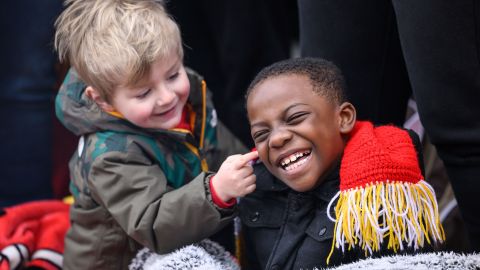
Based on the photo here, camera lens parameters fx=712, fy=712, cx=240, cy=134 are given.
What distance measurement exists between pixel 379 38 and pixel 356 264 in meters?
0.59

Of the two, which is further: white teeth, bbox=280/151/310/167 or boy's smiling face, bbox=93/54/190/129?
boy's smiling face, bbox=93/54/190/129

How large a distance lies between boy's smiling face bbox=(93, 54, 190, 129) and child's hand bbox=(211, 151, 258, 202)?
9.7 inches

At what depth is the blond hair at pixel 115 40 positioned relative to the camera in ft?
5.40

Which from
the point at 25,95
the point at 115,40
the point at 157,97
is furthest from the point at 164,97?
the point at 25,95

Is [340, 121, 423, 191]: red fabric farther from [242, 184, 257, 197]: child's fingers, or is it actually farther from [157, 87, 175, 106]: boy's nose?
[157, 87, 175, 106]: boy's nose

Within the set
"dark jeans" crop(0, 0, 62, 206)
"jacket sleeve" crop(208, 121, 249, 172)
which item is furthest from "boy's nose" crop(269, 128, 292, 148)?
"dark jeans" crop(0, 0, 62, 206)

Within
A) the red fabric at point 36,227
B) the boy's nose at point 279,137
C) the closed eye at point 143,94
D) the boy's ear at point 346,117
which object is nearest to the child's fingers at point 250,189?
the boy's nose at point 279,137

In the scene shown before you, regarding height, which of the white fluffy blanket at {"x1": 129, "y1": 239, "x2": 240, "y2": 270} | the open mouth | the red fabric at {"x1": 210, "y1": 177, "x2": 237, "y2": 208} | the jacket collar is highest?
the open mouth

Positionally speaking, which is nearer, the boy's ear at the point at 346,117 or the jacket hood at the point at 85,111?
the boy's ear at the point at 346,117

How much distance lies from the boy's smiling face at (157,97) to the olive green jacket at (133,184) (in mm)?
33

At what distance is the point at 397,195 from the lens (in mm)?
1371

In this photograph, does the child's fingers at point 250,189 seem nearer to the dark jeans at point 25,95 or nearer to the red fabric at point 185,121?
the red fabric at point 185,121

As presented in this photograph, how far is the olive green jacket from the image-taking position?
1573mm

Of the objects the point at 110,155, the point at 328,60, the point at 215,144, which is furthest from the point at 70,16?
the point at 328,60
